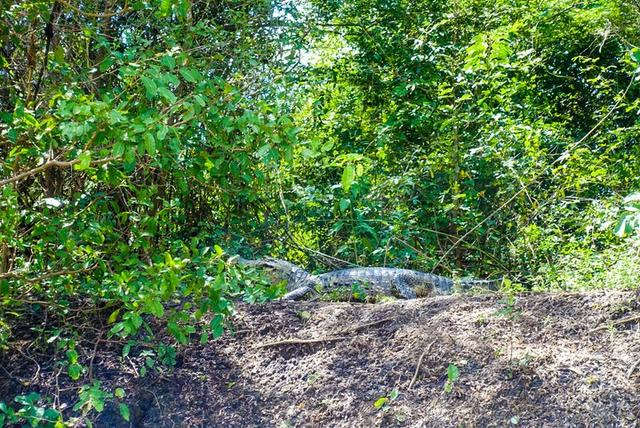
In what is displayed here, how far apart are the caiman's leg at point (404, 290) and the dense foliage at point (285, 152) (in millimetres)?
689

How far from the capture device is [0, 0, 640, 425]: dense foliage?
3.51 meters

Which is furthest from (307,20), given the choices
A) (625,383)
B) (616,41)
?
(625,383)

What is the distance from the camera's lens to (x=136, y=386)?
395 centimetres

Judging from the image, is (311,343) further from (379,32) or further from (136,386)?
(379,32)

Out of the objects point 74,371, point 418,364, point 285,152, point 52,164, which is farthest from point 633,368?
point 52,164

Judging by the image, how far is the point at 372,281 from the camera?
5867 mm

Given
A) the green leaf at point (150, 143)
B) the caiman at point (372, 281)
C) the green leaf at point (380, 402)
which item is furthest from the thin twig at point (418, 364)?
the green leaf at point (150, 143)

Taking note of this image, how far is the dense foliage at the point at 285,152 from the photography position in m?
3.51

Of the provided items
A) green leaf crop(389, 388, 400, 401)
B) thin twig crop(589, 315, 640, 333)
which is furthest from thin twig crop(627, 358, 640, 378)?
green leaf crop(389, 388, 400, 401)

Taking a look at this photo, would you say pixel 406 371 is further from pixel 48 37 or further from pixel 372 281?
pixel 48 37

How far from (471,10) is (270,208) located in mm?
3837

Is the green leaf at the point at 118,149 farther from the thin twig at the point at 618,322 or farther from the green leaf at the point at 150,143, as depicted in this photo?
the thin twig at the point at 618,322

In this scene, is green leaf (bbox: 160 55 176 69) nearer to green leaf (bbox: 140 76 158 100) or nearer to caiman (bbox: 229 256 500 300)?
green leaf (bbox: 140 76 158 100)

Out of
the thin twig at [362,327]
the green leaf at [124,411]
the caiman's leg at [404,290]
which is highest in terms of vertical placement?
the thin twig at [362,327]
